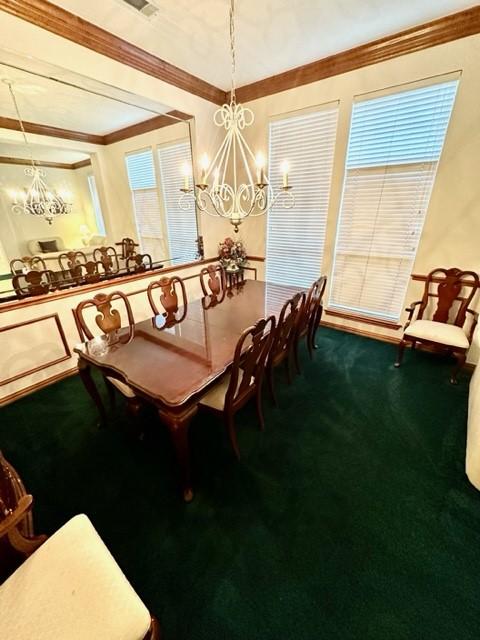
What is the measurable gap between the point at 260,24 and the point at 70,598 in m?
3.50

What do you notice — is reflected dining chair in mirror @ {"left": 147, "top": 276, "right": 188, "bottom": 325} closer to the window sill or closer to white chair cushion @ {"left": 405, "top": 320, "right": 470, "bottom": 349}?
the window sill

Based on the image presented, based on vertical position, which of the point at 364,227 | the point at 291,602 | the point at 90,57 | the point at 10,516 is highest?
the point at 90,57

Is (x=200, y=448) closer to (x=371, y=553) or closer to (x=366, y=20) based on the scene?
(x=371, y=553)

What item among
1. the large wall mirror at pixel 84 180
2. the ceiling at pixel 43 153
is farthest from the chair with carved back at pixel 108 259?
the ceiling at pixel 43 153

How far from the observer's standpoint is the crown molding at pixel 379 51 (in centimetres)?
203

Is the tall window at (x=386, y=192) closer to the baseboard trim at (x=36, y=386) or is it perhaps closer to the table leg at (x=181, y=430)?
the table leg at (x=181, y=430)

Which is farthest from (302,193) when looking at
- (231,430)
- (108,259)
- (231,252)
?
(231,430)

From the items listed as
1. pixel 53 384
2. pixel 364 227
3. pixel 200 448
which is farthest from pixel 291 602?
pixel 364 227

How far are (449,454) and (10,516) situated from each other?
7.42 feet

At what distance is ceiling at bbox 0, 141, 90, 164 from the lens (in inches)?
81.4

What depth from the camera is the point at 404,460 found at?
1.67 metres

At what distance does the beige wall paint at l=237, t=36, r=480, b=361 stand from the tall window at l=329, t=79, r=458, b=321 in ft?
0.26

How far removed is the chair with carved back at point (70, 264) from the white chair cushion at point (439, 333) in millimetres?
3216

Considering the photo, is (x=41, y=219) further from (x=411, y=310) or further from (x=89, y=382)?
(x=411, y=310)
